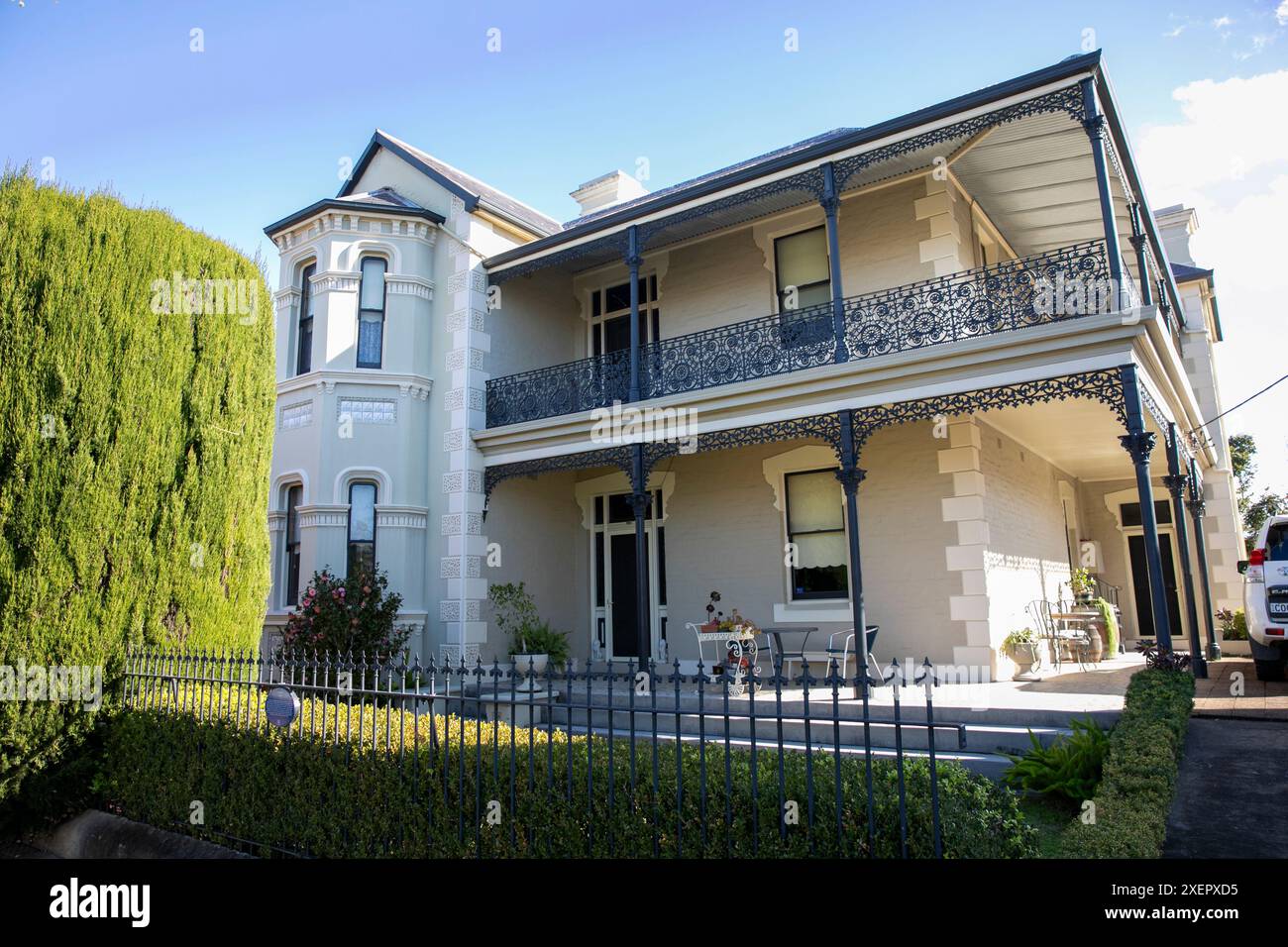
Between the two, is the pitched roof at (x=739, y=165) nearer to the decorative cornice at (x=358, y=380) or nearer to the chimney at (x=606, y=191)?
the chimney at (x=606, y=191)

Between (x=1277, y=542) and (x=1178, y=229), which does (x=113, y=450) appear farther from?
(x=1178, y=229)

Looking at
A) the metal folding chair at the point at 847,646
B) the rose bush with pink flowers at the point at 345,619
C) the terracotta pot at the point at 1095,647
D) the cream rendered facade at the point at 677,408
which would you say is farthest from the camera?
the terracotta pot at the point at 1095,647

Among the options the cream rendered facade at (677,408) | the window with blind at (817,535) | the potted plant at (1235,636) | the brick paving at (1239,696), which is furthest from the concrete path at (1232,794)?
the potted plant at (1235,636)

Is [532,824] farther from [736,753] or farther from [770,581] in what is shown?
[770,581]

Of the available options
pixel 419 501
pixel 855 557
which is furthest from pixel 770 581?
pixel 419 501

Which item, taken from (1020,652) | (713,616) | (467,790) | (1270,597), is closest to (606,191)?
(713,616)

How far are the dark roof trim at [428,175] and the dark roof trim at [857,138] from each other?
3.53ft

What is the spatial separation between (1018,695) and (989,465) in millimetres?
3767

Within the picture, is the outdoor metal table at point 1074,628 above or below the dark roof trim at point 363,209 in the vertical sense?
below

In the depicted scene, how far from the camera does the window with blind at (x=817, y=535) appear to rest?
1178 cm

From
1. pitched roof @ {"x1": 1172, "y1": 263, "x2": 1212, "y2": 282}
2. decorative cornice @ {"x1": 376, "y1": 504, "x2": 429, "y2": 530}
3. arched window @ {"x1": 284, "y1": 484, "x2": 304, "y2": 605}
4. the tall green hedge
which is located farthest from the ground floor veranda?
pitched roof @ {"x1": 1172, "y1": 263, "x2": 1212, "y2": 282}

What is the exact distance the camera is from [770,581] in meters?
12.2

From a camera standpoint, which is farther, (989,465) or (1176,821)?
(989,465)
